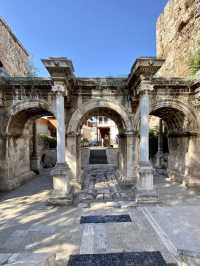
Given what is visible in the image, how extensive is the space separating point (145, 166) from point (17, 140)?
271 inches

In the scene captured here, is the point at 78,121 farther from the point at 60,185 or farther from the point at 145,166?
the point at 145,166

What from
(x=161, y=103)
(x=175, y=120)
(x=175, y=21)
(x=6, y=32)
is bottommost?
(x=175, y=120)

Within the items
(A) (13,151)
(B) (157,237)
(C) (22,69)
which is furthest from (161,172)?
(C) (22,69)

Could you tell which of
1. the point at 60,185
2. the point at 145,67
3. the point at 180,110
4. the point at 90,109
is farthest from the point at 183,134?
the point at 60,185

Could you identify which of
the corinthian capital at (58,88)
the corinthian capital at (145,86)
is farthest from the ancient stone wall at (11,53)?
the corinthian capital at (145,86)

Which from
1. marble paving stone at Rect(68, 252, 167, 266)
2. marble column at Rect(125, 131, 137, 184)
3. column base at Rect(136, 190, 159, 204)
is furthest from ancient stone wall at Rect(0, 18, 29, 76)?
marble paving stone at Rect(68, 252, 167, 266)

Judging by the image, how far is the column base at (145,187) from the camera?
647cm

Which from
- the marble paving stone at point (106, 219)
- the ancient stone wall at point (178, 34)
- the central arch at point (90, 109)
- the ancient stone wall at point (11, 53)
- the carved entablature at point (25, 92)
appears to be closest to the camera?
the marble paving stone at point (106, 219)

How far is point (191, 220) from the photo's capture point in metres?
5.09

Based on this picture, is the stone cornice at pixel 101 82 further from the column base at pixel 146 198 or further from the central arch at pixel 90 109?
the column base at pixel 146 198

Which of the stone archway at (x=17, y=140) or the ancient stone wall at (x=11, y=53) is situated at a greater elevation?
the ancient stone wall at (x=11, y=53)

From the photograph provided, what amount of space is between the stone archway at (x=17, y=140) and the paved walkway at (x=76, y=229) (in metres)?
1.46

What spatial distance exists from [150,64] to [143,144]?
305 cm

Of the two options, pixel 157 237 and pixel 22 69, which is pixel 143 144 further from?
pixel 22 69
